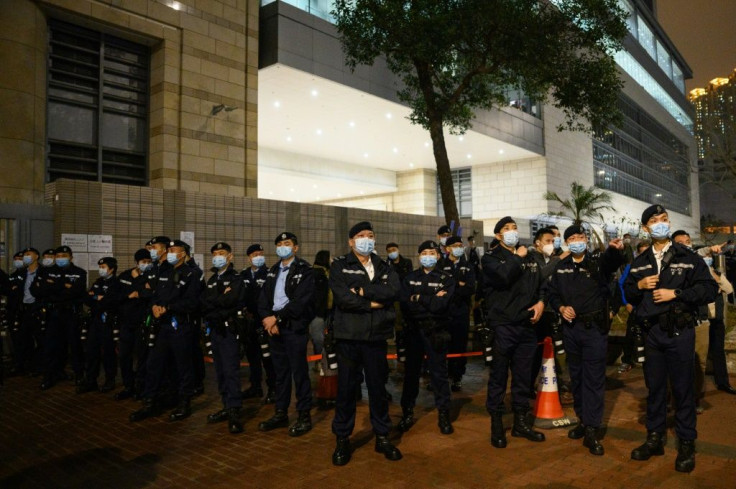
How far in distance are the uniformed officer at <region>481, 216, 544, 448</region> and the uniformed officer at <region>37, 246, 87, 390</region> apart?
245 inches

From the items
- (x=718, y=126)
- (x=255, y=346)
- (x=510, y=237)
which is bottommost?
(x=255, y=346)

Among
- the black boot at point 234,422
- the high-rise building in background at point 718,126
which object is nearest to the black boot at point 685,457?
the black boot at point 234,422

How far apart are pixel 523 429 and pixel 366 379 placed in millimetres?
1676

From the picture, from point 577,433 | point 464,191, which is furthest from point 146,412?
point 464,191

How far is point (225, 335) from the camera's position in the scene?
6145mm

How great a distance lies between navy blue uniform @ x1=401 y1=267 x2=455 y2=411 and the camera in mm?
5625

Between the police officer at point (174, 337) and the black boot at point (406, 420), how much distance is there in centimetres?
260

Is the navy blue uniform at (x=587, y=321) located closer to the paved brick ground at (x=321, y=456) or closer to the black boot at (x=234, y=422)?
the paved brick ground at (x=321, y=456)

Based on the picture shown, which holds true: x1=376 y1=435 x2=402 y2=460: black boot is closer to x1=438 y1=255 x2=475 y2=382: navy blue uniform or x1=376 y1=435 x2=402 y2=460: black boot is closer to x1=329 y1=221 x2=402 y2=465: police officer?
x1=329 y1=221 x2=402 y2=465: police officer

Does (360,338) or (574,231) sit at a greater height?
(574,231)

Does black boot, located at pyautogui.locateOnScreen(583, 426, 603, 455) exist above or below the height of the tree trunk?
below

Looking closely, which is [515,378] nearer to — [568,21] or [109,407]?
[109,407]

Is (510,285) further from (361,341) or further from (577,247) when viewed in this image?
(361,341)

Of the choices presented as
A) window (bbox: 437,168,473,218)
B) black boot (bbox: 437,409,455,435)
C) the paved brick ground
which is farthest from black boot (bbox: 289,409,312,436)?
window (bbox: 437,168,473,218)
